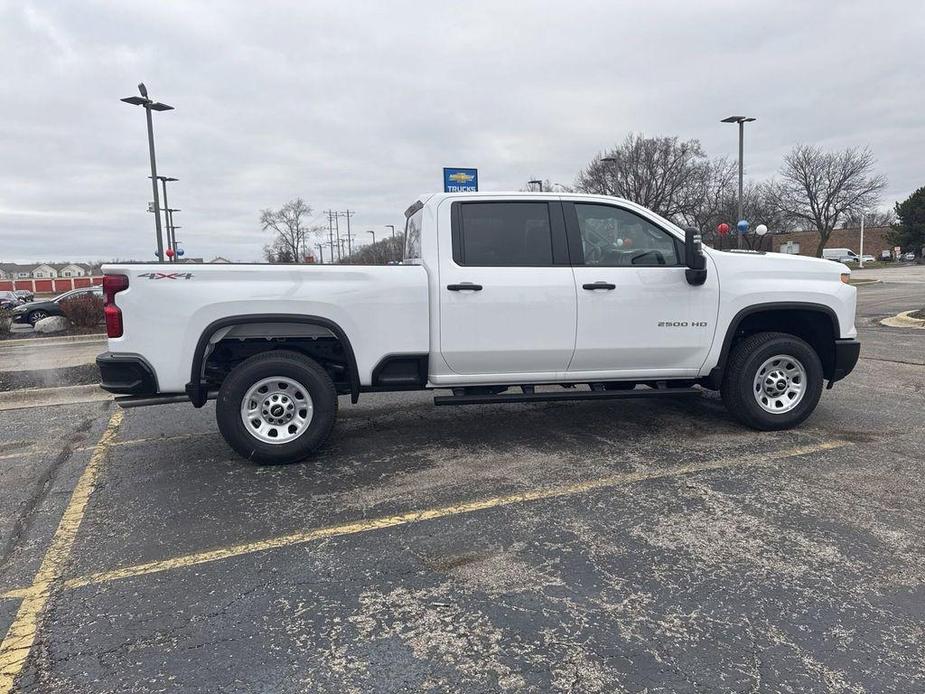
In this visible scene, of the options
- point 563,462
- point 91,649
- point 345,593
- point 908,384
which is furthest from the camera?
point 908,384

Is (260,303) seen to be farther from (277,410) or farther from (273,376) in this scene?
(277,410)

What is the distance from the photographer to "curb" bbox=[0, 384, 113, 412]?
7.45 m

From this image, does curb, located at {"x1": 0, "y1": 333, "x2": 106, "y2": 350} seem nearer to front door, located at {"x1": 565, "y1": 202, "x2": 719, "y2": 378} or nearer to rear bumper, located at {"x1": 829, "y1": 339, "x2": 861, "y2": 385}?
front door, located at {"x1": 565, "y1": 202, "x2": 719, "y2": 378}

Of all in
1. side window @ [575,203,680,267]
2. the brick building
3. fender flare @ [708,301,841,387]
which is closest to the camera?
side window @ [575,203,680,267]

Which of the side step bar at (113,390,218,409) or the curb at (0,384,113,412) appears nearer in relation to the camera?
the side step bar at (113,390,218,409)

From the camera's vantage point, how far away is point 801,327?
5691 mm

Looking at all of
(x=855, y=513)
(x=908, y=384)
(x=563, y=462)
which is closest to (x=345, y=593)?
(x=563, y=462)

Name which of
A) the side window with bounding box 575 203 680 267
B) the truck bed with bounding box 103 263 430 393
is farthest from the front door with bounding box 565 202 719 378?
the truck bed with bounding box 103 263 430 393

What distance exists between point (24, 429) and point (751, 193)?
207 ft

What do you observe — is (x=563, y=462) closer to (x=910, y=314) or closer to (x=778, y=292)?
(x=778, y=292)

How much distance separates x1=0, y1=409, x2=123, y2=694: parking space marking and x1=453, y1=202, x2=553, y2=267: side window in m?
3.13

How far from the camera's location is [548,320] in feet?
16.3

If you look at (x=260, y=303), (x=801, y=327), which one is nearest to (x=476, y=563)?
(x=260, y=303)

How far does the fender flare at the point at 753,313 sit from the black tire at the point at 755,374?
107 millimetres
